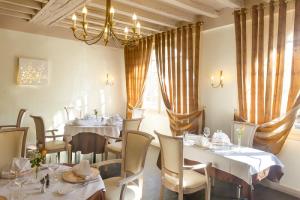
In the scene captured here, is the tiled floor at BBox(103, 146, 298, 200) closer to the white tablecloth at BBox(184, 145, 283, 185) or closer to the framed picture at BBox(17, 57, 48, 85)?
the white tablecloth at BBox(184, 145, 283, 185)

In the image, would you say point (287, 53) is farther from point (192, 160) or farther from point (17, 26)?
point (17, 26)

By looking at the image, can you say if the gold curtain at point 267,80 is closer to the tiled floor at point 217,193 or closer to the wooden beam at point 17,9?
the tiled floor at point 217,193

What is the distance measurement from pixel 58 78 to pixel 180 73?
3.09 m

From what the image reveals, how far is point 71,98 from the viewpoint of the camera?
6289mm

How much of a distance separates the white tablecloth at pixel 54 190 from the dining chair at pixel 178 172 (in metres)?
1.03

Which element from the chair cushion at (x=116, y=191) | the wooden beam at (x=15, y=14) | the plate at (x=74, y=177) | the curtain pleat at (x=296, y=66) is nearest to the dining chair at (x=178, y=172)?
the chair cushion at (x=116, y=191)

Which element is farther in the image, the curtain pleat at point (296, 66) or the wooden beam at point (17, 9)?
the wooden beam at point (17, 9)

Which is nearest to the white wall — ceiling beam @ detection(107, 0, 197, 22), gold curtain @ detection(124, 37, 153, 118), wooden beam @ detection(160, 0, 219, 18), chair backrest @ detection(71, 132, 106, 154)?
gold curtain @ detection(124, 37, 153, 118)

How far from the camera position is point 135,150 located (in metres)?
2.71

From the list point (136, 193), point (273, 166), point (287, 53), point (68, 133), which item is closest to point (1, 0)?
point (68, 133)

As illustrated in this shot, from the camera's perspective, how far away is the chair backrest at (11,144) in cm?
256

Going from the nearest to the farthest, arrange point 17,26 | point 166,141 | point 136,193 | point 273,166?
point 136,193 < point 166,141 < point 273,166 < point 17,26

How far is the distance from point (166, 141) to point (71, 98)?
4.15 metres

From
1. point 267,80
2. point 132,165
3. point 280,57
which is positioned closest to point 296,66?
point 280,57
